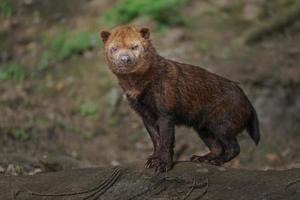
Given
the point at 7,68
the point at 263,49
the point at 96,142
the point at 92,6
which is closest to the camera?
the point at 96,142

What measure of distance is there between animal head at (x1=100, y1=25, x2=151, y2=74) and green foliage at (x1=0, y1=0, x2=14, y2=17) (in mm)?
9388

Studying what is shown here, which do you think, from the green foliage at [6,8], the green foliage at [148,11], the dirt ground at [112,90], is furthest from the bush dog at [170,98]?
the green foliage at [6,8]

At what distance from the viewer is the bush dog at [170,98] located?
7066mm

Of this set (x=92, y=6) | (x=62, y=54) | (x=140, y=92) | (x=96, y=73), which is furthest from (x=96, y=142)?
(x=140, y=92)

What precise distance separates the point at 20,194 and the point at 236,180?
6.73 ft

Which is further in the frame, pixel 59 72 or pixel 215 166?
pixel 59 72

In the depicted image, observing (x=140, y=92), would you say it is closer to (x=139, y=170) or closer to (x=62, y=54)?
(x=139, y=170)

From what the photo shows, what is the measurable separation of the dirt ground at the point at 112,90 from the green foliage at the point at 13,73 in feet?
0.44

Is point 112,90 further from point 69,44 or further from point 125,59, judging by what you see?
point 125,59

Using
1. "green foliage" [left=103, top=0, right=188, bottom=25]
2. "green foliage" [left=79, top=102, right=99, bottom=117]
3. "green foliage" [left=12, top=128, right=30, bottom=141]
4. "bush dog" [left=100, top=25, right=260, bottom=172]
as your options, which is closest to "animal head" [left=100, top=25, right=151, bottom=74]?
"bush dog" [left=100, top=25, right=260, bottom=172]

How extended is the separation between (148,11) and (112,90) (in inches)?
82.3

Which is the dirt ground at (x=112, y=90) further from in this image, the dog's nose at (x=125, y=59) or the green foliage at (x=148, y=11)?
the dog's nose at (x=125, y=59)

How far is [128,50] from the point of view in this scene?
277 inches

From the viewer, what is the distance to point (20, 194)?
6895 mm
